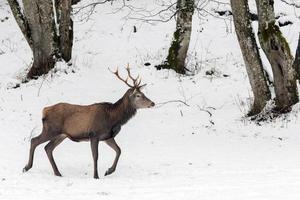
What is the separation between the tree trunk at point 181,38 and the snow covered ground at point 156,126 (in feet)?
0.98

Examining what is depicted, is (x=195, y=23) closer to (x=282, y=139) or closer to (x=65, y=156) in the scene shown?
(x=282, y=139)

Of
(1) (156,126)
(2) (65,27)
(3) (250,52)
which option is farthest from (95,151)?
(2) (65,27)

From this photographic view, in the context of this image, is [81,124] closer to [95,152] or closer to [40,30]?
[95,152]

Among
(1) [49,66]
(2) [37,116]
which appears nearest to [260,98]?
(2) [37,116]

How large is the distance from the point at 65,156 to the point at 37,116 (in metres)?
2.56

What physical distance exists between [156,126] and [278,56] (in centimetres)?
307

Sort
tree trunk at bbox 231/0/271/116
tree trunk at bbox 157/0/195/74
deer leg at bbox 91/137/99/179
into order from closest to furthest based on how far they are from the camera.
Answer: deer leg at bbox 91/137/99/179 → tree trunk at bbox 231/0/271/116 → tree trunk at bbox 157/0/195/74

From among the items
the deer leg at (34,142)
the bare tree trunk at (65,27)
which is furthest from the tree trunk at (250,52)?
the bare tree trunk at (65,27)

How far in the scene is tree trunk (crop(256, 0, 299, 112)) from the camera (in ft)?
38.8

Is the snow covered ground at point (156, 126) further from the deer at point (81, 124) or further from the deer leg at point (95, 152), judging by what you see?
the deer at point (81, 124)

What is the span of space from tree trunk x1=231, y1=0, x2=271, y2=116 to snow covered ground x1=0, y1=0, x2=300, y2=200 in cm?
58

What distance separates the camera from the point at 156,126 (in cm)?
1249

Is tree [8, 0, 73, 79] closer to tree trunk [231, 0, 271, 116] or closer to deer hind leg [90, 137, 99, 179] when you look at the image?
tree trunk [231, 0, 271, 116]

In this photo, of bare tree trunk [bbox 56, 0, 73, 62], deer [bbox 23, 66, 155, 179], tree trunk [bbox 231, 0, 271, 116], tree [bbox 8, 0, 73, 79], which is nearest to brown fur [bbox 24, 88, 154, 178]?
deer [bbox 23, 66, 155, 179]
